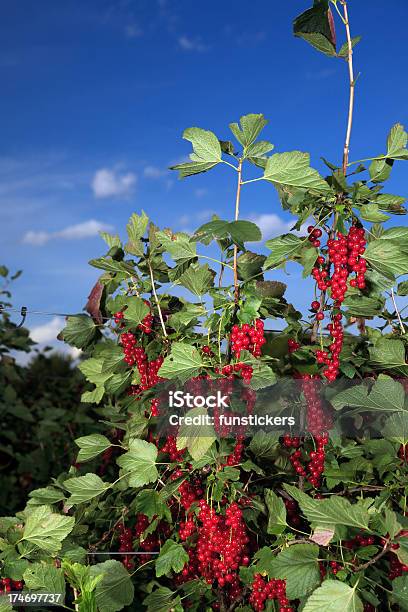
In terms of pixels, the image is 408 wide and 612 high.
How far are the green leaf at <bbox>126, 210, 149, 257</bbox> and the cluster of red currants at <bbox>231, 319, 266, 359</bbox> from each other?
585 millimetres

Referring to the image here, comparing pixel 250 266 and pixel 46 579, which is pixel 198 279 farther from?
pixel 46 579

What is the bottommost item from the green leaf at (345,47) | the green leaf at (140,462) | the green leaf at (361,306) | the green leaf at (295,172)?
the green leaf at (140,462)

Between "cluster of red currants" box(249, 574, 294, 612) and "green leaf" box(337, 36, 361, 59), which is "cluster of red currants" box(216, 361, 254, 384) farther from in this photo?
"green leaf" box(337, 36, 361, 59)

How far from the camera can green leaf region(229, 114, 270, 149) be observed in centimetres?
188

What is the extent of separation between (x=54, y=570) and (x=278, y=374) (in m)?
0.86

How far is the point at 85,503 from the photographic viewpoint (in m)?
2.47

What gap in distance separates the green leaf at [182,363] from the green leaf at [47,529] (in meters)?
0.49

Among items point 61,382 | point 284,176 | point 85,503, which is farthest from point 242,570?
point 61,382

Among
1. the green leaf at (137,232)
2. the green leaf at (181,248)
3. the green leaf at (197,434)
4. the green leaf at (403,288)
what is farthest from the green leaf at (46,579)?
the green leaf at (403,288)

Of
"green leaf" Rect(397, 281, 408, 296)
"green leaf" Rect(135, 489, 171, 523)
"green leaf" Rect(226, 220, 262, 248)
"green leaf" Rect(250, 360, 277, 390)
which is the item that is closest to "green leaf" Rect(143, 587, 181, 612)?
"green leaf" Rect(135, 489, 171, 523)

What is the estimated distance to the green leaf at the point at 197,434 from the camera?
1886 mm

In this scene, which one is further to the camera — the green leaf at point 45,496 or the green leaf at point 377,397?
the green leaf at point 45,496

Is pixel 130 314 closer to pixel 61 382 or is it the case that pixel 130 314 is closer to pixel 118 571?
pixel 118 571

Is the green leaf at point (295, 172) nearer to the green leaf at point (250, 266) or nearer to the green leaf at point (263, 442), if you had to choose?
the green leaf at point (250, 266)
